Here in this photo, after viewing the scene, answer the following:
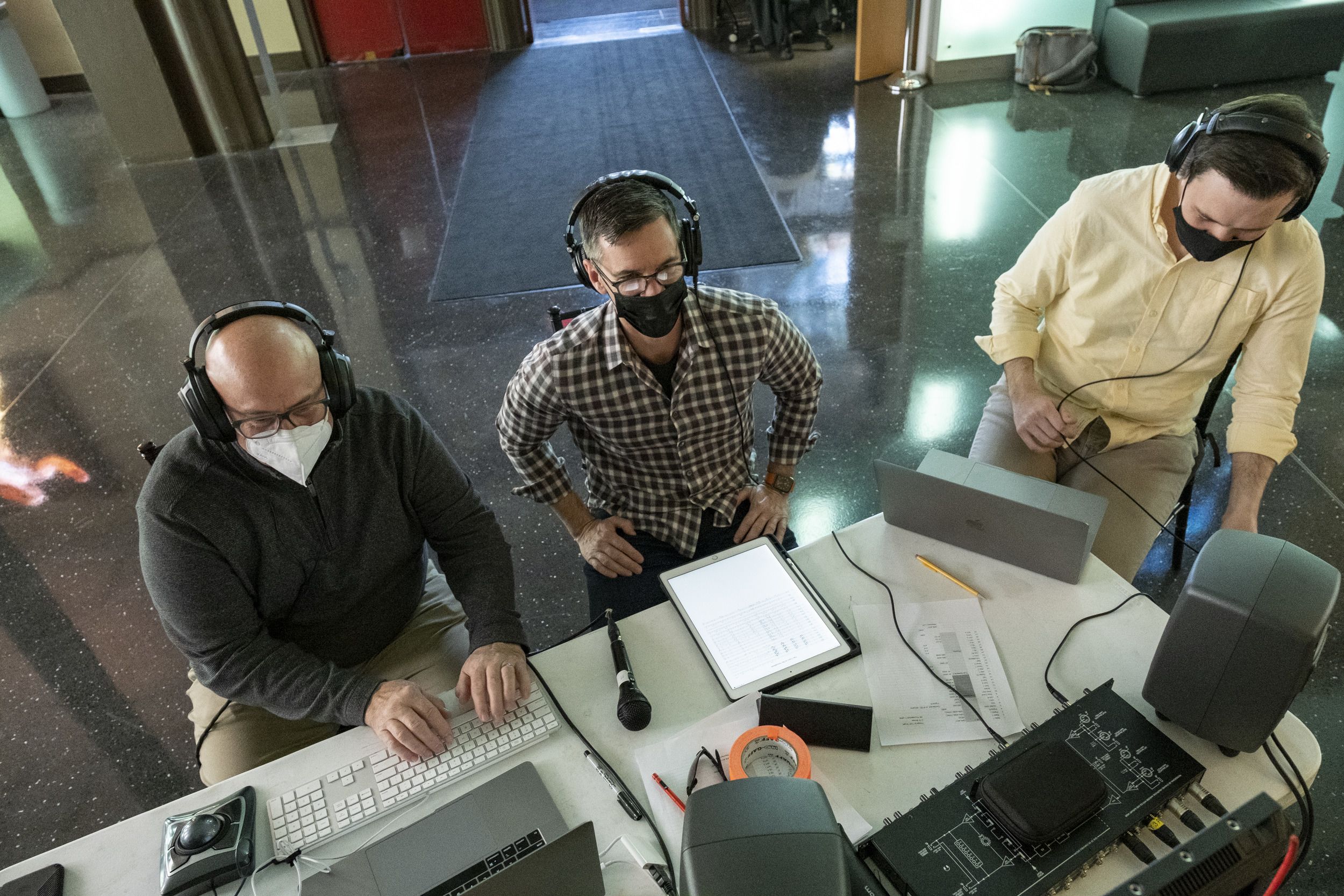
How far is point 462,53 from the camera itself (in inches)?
284

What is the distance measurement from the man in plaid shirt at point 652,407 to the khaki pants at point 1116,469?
456 millimetres

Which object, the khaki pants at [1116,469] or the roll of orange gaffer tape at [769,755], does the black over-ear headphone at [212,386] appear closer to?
the roll of orange gaffer tape at [769,755]

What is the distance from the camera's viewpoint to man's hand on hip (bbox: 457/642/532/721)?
1.19 m

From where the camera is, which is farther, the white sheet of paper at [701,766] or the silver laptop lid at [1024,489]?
the silver laptop lid at [1024,489]

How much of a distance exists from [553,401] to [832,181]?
3322 millimetres

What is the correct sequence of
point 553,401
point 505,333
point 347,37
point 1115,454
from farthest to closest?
point 347,37, point 505,333, point 1115,454, point 553,401

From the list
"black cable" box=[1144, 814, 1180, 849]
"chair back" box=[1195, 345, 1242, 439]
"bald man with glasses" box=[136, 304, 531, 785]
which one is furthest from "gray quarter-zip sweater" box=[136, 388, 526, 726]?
"chair back" box=[1195, 345, 1242, 439]

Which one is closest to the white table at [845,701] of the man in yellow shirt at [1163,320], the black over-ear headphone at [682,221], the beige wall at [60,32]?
the man in yellow shirt at [1163,320]

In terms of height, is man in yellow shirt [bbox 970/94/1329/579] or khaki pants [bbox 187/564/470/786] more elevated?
man in yellow shirt [bbox 970/94/1329/579]

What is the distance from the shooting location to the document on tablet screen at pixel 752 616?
1.24 metres

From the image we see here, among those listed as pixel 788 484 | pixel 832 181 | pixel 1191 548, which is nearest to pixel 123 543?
pixel 788 484

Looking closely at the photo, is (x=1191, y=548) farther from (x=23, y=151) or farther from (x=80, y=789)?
(x=23, y=151)

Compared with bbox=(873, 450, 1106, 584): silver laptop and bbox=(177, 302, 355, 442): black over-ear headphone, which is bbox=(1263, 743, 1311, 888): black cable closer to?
bbox=(873, 450, 1106, 584): silver laptop

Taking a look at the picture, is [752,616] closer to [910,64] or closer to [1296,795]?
[1296,795]
